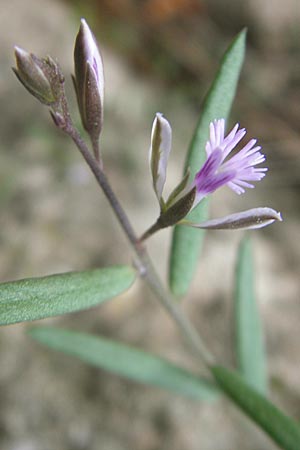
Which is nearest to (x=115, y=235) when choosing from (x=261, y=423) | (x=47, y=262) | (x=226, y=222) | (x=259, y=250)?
(x=47, y=262)

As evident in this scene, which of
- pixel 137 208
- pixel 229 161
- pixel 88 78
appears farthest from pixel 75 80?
pixel 137 208

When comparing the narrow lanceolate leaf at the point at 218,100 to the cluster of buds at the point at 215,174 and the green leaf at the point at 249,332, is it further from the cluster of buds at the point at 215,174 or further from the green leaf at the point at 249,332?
the green leaf at the point at 249,332

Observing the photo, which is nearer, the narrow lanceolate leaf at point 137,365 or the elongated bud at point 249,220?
the elongated bud at point 249,220

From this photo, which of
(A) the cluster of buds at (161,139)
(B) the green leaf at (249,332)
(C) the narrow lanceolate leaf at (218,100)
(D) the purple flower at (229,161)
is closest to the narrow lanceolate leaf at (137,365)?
(B) the green leaf at (249,332)

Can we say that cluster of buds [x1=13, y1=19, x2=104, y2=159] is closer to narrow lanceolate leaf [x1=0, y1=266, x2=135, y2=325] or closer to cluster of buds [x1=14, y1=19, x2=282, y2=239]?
cluster of buds [x1=14, y1=19, x2=282, y2=239]

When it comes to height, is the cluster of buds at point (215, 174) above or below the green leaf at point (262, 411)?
above

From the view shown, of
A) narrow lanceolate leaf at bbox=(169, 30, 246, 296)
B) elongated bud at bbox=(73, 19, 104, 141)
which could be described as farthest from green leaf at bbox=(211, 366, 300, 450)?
elongated bud at bbox=(73, 19, 104, 141)
